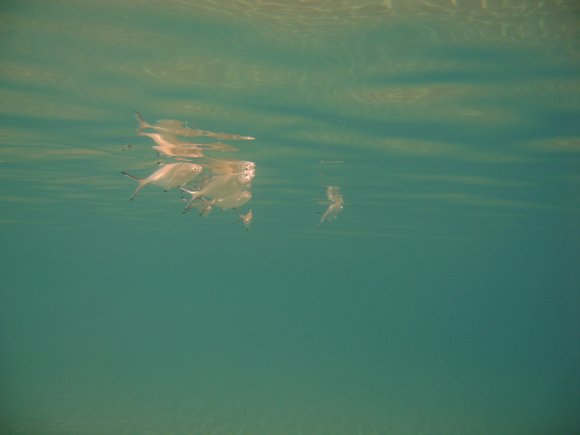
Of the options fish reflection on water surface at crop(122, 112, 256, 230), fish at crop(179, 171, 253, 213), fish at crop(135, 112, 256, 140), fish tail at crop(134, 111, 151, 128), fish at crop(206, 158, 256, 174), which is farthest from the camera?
fish at crop(206, 158, 256, 174)

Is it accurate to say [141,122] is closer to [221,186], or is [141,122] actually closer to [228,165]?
[228,165]

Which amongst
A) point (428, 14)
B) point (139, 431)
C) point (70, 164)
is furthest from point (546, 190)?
point (70, 164)

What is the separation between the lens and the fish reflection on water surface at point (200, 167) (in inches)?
346

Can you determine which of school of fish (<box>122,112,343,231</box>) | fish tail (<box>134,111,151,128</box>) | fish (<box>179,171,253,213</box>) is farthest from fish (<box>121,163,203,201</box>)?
fish tail (<box>134,111,151,128</box>)

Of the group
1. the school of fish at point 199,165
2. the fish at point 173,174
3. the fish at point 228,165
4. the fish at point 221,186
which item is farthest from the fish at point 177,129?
the fish at point 173,174

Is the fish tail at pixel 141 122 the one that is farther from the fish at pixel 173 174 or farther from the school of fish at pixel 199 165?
the fish at pixel 173 174

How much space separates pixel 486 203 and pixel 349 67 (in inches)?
888

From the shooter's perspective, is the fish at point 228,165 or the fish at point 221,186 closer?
the fish at point 221,186

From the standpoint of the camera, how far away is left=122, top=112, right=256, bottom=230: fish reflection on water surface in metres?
8.78

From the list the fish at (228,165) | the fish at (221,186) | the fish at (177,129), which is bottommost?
the fish at (221,186)

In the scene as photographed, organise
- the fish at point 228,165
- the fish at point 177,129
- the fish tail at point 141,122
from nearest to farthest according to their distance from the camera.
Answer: the fish tail at point 141,122 → the fish at point 177,129 → the fish at point 228,165

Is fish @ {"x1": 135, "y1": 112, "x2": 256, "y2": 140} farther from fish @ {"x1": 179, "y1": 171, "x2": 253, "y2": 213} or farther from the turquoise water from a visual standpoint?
fish @ {"x1": 179, "y1": 171, "x2": 253, "y2": 213}

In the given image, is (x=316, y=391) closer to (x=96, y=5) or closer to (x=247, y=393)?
(x=247, y=393)

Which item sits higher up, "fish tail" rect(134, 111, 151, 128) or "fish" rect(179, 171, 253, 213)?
A: "fish tail" rect(134, 111, 151, 128)
